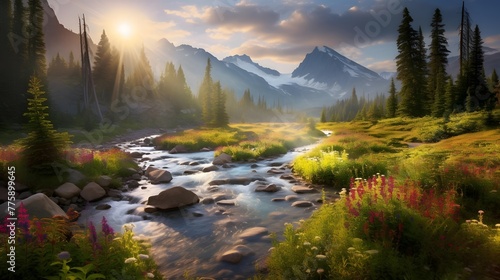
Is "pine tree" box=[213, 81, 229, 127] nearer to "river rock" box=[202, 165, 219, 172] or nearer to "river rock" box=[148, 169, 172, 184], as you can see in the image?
"river rock" box=[202, 165, 219, 172]

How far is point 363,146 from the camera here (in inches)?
813

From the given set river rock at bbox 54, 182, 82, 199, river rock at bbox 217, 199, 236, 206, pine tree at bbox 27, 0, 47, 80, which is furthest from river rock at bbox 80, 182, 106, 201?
pine tree at bbox 27, 0, 47, 80

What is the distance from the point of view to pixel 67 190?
11797 mm

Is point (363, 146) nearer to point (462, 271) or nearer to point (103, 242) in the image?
point (462, 271)

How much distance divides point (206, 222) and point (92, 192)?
5.88 meters

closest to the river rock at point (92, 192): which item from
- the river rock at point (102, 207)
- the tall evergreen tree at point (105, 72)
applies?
the river rock at point (102, 207)

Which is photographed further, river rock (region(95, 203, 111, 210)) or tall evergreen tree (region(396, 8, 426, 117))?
tall evergreen tree (region(396, 8, 426, 117))

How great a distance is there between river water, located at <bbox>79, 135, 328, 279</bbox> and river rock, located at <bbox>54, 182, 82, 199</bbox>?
1.12 meters

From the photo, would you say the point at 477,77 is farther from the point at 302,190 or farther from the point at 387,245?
the point at 387,245

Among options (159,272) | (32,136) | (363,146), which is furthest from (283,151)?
(159,272)

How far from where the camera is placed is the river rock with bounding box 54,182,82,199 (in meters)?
11.6

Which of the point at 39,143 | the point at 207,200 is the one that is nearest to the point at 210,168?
the point at 207,200

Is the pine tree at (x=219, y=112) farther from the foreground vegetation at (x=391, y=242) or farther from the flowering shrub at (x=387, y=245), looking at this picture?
the flowering shrub at (x=387, y=245)

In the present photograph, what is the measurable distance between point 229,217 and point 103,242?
15.7ft
